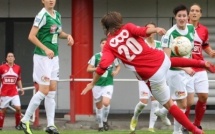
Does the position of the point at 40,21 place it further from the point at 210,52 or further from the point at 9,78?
the point at 9,78

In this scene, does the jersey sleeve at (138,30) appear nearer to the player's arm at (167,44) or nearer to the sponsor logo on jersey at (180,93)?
the player's arm at (167,44)

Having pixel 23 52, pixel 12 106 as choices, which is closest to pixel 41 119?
pixel 12 106

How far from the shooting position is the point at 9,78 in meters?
20.8

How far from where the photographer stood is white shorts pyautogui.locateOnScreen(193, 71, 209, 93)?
13.9 m

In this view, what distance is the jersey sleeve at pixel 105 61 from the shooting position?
11.0 meters

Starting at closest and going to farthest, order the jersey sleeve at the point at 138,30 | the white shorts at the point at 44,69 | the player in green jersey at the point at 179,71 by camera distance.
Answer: the jersey sleeve at the point at 138,30 → the white shorts at the point at 44,69 → the player in green jersey at the point at 179,71

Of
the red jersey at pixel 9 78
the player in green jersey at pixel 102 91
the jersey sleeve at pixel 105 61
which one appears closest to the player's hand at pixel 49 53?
the jersey sleeve at pixel 105 61

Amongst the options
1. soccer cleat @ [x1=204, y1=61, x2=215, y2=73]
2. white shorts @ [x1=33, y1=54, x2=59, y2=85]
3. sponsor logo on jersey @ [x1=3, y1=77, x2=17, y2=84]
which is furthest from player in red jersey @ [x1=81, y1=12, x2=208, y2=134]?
Result: sponsor logo on jersey @ [x1=3, y1=77, x2=17, y2=84]

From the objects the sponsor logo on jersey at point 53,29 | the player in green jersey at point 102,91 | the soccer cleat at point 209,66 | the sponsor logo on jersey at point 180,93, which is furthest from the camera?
the player in green jersey at point 102,91

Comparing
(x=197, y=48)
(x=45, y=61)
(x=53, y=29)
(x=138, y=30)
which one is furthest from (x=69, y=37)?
(x=197, y=48)

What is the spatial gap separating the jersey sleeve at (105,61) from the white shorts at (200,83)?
3.18 metres

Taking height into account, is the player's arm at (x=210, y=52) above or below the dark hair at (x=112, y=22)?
below

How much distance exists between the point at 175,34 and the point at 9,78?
8754 mm

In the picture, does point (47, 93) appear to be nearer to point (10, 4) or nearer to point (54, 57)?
Answer: point (54, 57)
